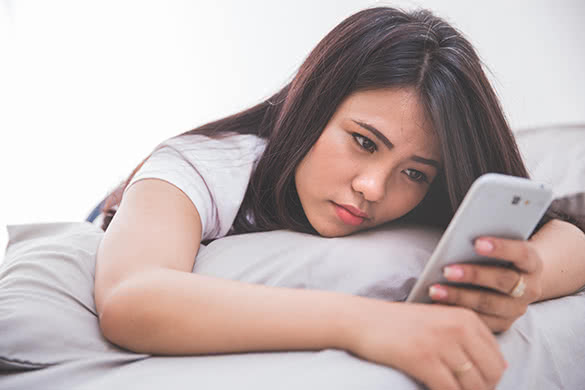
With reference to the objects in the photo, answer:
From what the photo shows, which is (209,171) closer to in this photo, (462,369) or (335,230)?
(335,230)

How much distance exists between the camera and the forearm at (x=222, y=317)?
53cm

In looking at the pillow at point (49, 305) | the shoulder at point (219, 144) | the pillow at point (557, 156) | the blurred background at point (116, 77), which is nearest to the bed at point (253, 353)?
the pillow at point (49, 305)

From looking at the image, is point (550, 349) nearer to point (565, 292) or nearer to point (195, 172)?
point (565, 292)

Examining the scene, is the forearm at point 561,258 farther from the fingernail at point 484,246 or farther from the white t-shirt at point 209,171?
the white t-shirt at point 209,171

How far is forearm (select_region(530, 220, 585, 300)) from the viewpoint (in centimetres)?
78

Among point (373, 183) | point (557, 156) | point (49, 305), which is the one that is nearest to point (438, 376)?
point (373, 183)

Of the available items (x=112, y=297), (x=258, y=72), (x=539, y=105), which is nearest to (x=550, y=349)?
(x=112, y=297)

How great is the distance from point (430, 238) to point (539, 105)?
119cm

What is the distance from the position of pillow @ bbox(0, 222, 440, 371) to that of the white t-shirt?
103mm

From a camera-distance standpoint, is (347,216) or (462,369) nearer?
(462,369)

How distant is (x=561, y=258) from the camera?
2.64 ft

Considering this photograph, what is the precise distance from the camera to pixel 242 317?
536 mm

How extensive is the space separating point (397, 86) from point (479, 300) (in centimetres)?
41

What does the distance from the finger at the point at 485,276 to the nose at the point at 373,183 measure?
24cm
